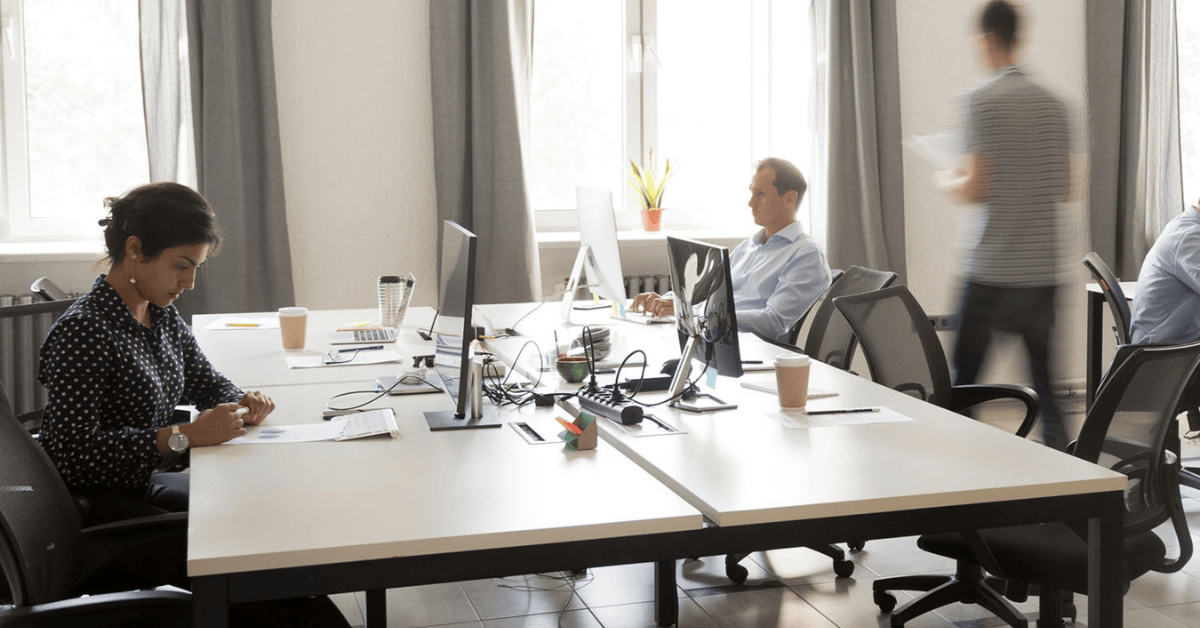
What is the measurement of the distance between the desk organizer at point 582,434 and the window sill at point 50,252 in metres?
3.01

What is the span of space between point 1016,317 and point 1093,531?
149 centimetres

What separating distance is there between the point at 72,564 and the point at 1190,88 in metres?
5.90

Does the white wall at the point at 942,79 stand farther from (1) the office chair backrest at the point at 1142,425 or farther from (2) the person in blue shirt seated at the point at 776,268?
(1) the office chair backrest at the point at 1142,425

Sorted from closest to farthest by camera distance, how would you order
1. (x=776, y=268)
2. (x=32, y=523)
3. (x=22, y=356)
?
(x=32, y=523) < (x=776, y=268) < (x=22, y=356)

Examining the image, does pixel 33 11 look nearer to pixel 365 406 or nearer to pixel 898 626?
pixel 365 406

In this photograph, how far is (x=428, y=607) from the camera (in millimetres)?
2961

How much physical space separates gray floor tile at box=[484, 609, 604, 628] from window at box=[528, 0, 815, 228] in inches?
99.5

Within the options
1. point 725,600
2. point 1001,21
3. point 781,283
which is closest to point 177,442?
point 725,600

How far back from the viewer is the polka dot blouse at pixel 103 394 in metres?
2.01

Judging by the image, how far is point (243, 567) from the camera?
4.76 feet

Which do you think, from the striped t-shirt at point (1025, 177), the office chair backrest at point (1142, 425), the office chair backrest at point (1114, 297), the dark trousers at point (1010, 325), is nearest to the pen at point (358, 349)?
the dark trousers at point (1010, 325)

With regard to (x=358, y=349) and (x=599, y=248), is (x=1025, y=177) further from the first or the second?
(x=358, y=349)

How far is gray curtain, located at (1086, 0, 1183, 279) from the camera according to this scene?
540 centimetres

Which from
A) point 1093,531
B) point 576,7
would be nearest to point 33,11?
point 576,7
